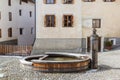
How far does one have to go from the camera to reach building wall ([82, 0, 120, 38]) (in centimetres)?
3022

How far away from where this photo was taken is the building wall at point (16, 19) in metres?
38.1

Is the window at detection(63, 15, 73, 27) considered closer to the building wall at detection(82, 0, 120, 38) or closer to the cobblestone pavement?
the building wall at detection(82, 0, 120, 38)

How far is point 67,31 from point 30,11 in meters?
19.6

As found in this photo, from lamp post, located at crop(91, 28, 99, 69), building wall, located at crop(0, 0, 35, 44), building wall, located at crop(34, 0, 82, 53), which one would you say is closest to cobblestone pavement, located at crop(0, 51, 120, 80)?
lamp post, located at crop(91, 28, 99, 69)

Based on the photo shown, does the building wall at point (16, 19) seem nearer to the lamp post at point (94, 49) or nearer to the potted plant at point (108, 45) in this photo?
the potted plant at point (108, 45)

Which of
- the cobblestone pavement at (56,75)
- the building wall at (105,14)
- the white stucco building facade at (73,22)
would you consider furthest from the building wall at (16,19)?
the cobblestone pavement at (56,75)

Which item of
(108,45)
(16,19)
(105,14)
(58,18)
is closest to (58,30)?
(58,18)

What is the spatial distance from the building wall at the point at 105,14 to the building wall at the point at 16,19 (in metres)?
12.9

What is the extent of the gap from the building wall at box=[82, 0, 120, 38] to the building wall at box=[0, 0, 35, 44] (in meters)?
12.9

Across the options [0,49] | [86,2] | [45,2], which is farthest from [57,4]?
[0,49]

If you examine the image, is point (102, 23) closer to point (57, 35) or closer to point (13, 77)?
point (57, 35)

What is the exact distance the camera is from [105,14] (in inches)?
1191

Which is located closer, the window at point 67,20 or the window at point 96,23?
the window at point 67,20

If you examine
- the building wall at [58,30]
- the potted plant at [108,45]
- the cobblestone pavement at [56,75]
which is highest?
the building wall at [58,30]
